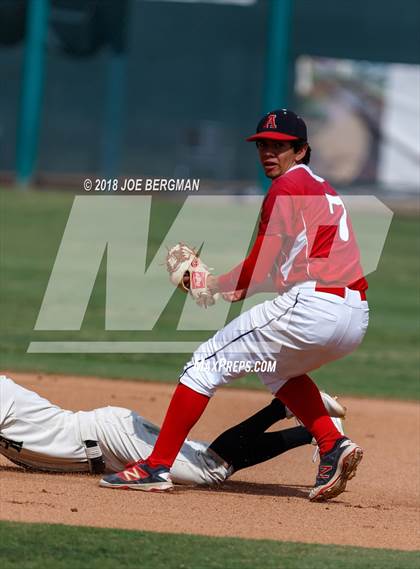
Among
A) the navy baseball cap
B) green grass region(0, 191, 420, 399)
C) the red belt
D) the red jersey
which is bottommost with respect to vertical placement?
green grass region(0, 191, 420, 399)

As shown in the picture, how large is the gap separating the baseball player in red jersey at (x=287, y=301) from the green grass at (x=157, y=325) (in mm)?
4448

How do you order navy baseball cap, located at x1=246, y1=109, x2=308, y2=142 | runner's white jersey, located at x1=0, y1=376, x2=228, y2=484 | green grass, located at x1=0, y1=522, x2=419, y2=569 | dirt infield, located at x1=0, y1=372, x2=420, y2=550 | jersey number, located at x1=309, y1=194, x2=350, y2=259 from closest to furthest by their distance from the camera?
green grass, located at x1=0, y1=522, x2=419, y2=569, dirt infield, located at x1=0, y1=372, x2=420, y2=550, jersey number, located at x1=309, y1=194, x2=350, y2=259, navy baseball cap, located at x1=246, y1=109, x2=308, y2=142, runner's white jersey, located at x1=0, y1=376, x2=228, y2=484

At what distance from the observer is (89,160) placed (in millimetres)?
28484

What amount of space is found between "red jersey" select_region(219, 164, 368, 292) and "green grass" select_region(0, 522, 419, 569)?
1.22 m

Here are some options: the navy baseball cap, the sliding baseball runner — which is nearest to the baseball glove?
the navy baseball cap

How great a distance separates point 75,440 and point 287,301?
1296 millimetres

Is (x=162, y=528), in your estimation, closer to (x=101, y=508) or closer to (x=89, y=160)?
(x=101, y=508)

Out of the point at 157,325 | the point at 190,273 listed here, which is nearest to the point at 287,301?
the point at 190,273

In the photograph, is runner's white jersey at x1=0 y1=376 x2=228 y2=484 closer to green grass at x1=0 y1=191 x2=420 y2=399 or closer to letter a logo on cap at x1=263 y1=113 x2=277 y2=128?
letter a logo on cap at x1=263 y1=113 x2=277 y2=128

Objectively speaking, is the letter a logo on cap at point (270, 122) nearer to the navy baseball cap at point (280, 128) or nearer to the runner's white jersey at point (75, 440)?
the navy baseball cap at point (280, 128)

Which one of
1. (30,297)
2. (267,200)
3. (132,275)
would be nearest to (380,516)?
(267,200)

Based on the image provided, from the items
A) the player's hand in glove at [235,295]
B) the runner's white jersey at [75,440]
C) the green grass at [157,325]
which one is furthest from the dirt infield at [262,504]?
the green grass at [157,325]

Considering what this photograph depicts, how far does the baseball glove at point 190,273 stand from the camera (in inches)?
207

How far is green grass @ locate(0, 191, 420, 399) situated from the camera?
10164mm
